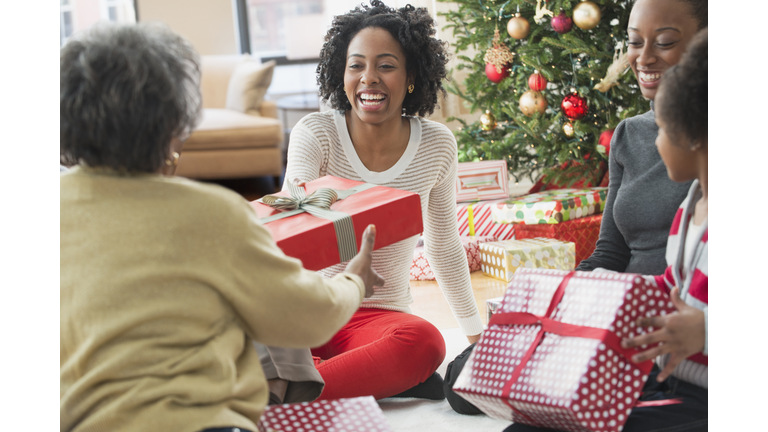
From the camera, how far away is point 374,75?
1.58 metres

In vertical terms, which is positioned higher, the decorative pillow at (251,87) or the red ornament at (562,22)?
the red ornament at (562,22)

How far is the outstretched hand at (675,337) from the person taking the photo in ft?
2.74

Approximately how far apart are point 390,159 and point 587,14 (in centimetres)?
139

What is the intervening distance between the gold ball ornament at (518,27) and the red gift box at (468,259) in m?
0.92

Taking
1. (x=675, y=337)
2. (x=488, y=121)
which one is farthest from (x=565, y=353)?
(x=488, y=121)

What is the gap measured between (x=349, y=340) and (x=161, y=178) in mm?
837

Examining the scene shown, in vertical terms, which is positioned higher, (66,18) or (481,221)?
(66,18)

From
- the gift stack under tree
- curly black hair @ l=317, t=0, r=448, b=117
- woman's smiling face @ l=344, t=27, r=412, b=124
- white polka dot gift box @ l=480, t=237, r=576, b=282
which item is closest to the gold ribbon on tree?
the gift stack under tree

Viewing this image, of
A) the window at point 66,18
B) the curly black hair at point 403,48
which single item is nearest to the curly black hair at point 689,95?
the curly black hair at point 403,48

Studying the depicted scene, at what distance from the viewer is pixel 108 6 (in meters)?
5.73

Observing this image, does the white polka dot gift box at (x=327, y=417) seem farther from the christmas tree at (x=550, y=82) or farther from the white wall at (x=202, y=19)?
the white wall at (x=202, y=19)

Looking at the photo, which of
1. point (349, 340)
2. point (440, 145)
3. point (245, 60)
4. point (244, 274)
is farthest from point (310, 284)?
point (245, 60)

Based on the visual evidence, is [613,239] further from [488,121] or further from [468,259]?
[488,121]

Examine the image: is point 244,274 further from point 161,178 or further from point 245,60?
point 245,60
